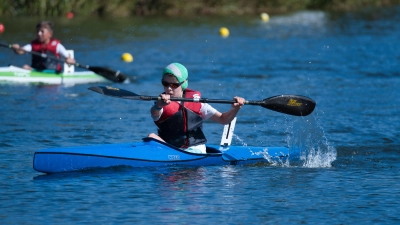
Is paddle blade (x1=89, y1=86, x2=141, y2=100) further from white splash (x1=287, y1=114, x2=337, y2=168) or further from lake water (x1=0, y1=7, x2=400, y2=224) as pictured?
white splash (x1=287, y1=114, x2=337, y2=168)

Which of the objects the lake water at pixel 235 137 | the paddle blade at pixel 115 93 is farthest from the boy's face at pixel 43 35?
the paddle blade at pixel 115 93

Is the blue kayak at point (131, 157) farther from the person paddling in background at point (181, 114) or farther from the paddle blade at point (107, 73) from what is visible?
the paddle blade at point (107, 73)

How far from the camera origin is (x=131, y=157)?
852 cm

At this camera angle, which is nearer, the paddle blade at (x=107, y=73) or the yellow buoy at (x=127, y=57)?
the paddle blade at (x=107, y=73)

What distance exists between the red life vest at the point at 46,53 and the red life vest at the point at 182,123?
24.7ft

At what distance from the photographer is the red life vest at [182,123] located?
8625 millimetres

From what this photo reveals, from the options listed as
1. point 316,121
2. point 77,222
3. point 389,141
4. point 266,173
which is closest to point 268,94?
point 316,121

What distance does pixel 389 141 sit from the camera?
10.9 m

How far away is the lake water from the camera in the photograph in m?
7.22

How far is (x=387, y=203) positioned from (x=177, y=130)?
95.6 inches

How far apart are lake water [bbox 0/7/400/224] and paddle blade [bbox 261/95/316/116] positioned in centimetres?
63

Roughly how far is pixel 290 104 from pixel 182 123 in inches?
55.5

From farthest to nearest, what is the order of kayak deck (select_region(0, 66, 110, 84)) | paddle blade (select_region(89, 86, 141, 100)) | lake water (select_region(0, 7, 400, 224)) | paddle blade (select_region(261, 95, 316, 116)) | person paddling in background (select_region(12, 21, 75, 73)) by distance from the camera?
kayak deck (select_region(0, 66, 110, 84)) → person paddling in background (select_region(12, 21, 75, 73)) → paddle blade (select_region(261, 95, 316, 116)) → paddle blade (select_region(89, 86, 141, 100)) → lake water (select_region(0, 7, 400, 224))

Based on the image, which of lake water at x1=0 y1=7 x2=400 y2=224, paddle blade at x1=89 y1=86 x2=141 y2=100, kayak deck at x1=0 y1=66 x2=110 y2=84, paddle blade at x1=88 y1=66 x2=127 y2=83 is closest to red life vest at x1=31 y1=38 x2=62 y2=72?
kayak deck at x1=0 y1=66 x2=110 y2=84
